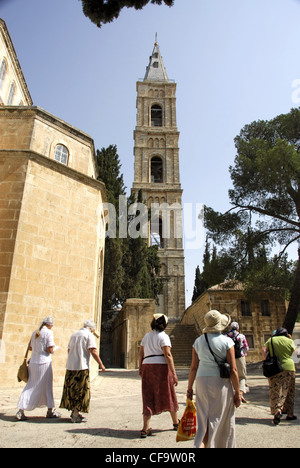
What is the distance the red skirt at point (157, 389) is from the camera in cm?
384

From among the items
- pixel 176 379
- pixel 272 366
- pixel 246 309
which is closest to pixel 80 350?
pixel 176 379

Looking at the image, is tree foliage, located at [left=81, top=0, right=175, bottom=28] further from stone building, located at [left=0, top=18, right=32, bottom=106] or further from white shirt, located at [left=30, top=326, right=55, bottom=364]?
stone building, located at [left=0, top=18, right=32, bottom=106]

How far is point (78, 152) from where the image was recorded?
10.7 m

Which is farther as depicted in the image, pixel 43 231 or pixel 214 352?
pixel 43 231

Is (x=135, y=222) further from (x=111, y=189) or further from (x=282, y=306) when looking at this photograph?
(x=282, y=306)

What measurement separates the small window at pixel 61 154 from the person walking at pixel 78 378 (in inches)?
268

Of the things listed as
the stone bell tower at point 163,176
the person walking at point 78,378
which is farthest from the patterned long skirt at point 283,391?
the stone bell tower at point 163,176

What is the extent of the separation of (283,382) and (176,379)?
2.02m

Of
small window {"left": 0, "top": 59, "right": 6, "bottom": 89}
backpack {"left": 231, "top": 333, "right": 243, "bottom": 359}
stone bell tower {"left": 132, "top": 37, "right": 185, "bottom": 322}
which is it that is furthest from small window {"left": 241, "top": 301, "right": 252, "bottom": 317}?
small window {"left": 0, "top": 59, "right": 6, "bottom": 89}

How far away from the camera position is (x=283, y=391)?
4910 mm

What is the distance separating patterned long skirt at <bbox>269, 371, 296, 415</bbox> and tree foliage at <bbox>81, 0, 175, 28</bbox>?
5.90m

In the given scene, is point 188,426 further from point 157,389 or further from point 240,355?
point 240,355
